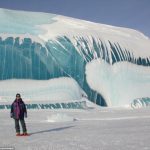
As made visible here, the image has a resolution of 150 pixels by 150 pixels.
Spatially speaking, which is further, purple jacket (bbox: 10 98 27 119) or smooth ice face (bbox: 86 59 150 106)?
smooth ice face (bbox: 86 59 150 106)

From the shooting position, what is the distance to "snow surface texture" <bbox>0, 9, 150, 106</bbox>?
3966 centimetres

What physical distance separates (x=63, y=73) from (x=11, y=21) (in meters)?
9.05

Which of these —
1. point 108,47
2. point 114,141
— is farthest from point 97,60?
point 114,141

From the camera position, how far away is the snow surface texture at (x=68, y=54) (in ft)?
130

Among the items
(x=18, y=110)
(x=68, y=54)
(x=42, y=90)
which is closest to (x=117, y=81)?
(x=68, y=54)

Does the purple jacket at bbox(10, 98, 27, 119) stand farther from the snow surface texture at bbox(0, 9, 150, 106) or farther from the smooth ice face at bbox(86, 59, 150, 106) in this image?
the smooth ice face at bbox(86, 59, 150, 106)

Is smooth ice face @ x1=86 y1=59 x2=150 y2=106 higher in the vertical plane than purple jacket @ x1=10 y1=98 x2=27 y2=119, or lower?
higher

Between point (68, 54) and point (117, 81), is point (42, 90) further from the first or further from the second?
→ point (117, 81)

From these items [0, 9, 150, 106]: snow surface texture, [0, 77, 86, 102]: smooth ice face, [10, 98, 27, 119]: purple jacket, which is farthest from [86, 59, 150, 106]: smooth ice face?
[10, 98, 27, 119]: purple jacket

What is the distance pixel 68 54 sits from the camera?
139 ft

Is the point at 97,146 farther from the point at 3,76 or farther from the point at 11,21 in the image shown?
the point at 11,21

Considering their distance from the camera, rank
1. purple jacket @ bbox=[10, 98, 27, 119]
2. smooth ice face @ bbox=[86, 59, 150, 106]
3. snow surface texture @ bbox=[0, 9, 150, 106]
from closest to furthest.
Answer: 1. purple jacket @ bbox=[10, 98, 27, 119]
2. snow surface texture @ bbox=[0, 9, 150, 106]
3. smooth ice face @ bbox=[86, 59, 150, 106]

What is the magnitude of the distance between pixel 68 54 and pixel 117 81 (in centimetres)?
664

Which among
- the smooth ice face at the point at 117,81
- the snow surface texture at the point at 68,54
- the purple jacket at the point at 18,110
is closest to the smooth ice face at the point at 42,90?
the snow surface texture at the point at 68,54
